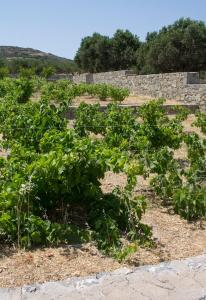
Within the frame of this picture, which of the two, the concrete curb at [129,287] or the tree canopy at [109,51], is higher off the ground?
the tree canopy at [109,51]

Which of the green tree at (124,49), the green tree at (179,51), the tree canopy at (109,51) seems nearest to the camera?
the green tree at (179,51)

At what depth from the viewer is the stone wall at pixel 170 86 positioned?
61.2 feet

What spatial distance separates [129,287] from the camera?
3.21 m

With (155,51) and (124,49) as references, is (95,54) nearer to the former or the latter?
(124,49)

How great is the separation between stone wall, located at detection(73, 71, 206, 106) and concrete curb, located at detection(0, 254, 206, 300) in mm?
15108

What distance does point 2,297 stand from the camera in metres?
3.03

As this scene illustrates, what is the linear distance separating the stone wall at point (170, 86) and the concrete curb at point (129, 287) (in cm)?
1511

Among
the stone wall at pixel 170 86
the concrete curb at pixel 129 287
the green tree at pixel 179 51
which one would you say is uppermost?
the green tree at pixel 179 51

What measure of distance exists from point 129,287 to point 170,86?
58.5 ft

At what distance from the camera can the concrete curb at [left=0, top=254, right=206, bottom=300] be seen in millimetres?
3078

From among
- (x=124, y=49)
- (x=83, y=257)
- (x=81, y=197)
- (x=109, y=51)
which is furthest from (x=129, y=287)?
(x=109, y=51)

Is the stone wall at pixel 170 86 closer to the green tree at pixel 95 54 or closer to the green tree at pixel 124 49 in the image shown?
the green tree at pixel 124 49

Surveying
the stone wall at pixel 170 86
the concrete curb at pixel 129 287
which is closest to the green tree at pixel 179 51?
the stone wall at pixel 170 86

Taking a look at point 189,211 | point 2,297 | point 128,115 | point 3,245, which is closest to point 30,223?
point 3,245
